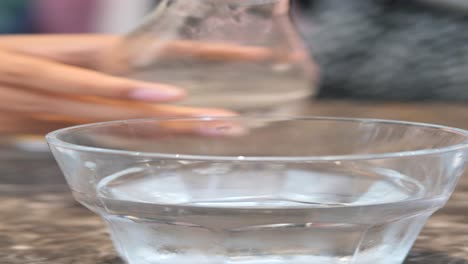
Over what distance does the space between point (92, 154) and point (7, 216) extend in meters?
0.14

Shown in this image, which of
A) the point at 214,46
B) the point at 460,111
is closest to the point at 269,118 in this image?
the point at 214,46

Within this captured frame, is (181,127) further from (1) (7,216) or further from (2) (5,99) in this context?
(2) (5,99)

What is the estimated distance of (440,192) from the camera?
253 millimetres

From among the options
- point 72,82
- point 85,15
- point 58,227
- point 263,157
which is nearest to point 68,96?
point 72,82

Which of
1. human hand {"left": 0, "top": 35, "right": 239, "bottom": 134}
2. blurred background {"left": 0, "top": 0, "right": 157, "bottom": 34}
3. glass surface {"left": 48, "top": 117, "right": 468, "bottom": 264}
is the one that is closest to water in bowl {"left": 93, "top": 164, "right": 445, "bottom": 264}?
glass surface {"left": 48, "top": 117, "right": 468, "bottom": 264}

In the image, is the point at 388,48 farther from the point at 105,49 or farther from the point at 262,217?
the point at 262,217

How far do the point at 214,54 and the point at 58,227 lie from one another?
0.21 m

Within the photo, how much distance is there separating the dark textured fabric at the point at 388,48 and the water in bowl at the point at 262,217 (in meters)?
0.91

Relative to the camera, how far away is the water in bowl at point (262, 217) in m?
0.23

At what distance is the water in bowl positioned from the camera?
229 mm

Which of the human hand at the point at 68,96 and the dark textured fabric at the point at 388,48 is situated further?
the dark textured fabric at the point at 388,48

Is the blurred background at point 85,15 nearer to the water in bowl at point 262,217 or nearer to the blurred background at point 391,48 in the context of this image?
the blurred background at point 391,48

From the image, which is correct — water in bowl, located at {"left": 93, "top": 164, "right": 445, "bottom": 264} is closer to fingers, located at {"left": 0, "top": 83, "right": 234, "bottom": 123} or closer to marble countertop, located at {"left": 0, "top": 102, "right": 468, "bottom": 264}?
marble countertop, located at {"left": 0, "top": 102, "right": 468, "bottom": 264}

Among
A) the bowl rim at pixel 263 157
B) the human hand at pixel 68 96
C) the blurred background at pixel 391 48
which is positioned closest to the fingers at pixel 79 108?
the human hand at pixel 68 96
